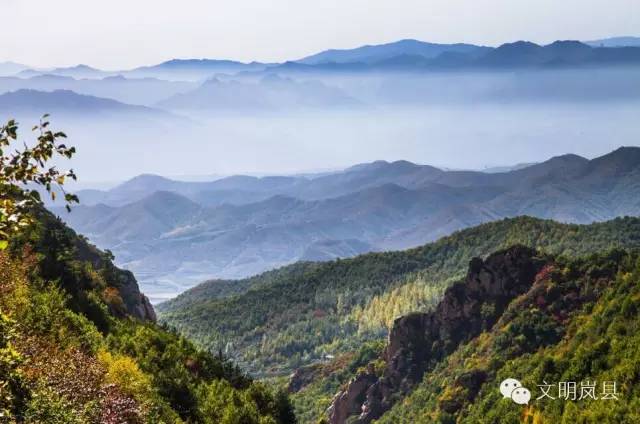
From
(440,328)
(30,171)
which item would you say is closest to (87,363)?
(30,171)

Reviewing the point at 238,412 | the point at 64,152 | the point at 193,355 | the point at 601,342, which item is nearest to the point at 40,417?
the point at 64,152

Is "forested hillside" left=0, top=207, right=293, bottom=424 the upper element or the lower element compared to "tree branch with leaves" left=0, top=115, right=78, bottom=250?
lower

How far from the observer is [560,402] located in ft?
167

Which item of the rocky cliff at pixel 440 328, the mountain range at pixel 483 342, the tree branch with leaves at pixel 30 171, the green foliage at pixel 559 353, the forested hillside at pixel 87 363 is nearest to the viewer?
the tree branch with leaves at pixel 30 171

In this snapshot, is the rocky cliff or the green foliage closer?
the green foliage

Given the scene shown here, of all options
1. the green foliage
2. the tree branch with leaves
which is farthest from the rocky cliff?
the tree branch with leaves

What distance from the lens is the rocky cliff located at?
90.7 metres

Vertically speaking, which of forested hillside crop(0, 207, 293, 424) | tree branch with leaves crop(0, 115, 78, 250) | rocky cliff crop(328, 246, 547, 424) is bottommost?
rocky cliff crop(328, 246, 547, 424)

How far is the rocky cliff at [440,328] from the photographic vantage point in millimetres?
90688

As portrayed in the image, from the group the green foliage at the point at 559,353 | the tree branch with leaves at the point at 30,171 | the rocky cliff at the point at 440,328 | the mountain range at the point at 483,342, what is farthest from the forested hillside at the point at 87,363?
the rocky cliff at the point at 440,328

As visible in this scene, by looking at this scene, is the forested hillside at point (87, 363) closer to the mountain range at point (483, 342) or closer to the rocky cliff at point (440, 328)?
the mountain range at point (483, 342)

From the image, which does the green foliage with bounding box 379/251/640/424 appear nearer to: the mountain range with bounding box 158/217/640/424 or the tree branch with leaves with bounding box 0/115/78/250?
the mountain range with bounding box 158/217/640/424

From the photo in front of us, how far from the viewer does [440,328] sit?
97.0 meters

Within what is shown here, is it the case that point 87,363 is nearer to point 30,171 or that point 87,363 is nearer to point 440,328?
point 30,171
